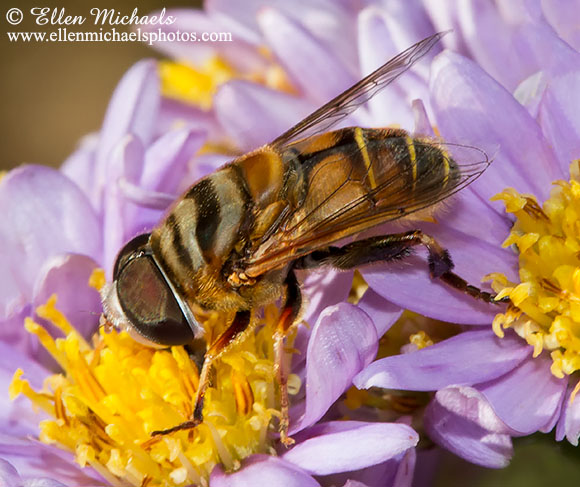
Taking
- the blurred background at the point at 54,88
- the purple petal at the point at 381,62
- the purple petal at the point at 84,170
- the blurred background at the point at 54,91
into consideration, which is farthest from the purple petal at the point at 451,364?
the blurred background at the point at 54,91

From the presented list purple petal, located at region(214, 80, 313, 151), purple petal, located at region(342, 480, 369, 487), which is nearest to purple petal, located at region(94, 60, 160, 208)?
purple petal, located at region(214, 80, 313, 151)

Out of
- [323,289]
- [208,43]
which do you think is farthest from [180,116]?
[323,289]

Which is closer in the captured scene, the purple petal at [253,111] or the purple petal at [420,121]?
the purple petal at [420,121]

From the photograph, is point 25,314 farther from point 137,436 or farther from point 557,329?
point 557,329

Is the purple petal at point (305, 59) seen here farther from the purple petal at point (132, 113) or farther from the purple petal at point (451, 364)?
the purple petal at point (451, 364)

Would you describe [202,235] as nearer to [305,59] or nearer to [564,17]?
[305,59]

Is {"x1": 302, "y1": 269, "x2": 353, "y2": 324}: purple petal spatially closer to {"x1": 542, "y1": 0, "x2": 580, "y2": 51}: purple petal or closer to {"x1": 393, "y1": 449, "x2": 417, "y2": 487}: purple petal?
{"x1": 393, "y1": 449, "x2": 417, "y2": 487}: purple petal
